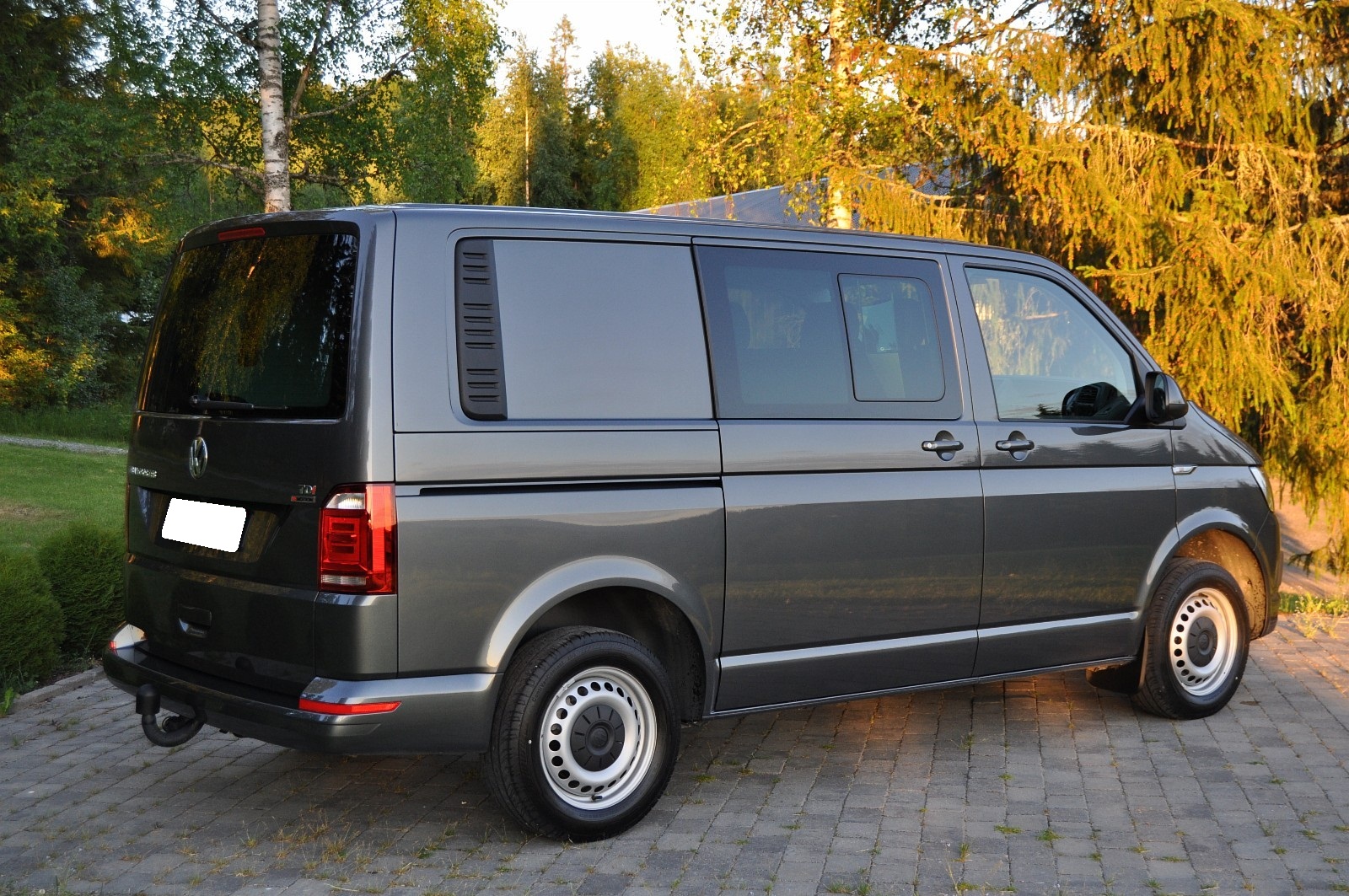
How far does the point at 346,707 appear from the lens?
3.83 metres

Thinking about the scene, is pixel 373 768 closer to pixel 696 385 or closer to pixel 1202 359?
pixel 696 385

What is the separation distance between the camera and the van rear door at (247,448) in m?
3.92

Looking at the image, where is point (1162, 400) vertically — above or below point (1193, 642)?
above

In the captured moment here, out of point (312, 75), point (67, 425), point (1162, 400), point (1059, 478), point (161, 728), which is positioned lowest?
point (161, 728)

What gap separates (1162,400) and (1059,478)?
2.10ft

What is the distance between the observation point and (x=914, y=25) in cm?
1791

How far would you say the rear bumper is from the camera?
3854 millimetres

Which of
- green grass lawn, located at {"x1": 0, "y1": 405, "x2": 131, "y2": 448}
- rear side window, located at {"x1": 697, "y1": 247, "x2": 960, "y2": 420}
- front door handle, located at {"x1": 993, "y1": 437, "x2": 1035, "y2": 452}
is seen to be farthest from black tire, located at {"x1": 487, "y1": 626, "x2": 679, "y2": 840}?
green grass lawn, located at {"x1": 0, "y1": 405, "x2": 131, "y2": 448}

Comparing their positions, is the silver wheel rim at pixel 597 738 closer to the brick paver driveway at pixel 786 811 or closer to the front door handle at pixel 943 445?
the brick paver driveway at pixel 786 811

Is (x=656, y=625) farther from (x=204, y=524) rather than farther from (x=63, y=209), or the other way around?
(x=63, y=209)

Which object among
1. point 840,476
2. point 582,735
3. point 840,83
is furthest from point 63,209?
point 582,735

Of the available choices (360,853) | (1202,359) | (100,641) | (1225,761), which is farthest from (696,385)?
(1202,359)

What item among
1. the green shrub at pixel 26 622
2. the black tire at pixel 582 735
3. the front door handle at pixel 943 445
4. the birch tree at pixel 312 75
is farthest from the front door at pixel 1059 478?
the birch tree at pixel 312 75

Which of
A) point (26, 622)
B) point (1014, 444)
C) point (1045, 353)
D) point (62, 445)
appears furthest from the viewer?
point (62, 445)
